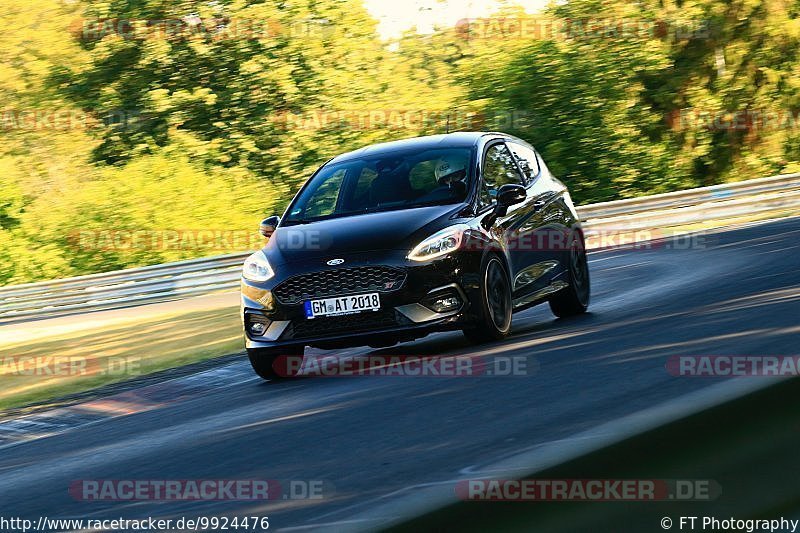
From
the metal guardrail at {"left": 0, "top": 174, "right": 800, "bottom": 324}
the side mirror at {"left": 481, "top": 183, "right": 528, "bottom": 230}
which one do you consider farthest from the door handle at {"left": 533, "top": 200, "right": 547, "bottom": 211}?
the metal guardrail at {"left": 0, "top": 174, "right": 800, "bottom": 324}

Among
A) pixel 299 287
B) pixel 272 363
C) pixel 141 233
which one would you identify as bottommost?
pixel 141 233

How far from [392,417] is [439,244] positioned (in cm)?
268

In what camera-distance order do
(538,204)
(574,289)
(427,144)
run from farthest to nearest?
1. (574,289)
2. (538,204)
3. (427,144)

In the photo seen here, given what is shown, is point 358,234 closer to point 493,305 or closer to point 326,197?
point 493,305

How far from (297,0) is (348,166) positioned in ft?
105

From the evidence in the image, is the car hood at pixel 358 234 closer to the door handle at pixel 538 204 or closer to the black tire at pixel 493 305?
the black tire at pixel 493 305

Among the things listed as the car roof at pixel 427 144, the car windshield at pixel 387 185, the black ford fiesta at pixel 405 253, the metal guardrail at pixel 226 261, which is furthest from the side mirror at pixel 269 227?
the metal guardrail at pixel 226 261

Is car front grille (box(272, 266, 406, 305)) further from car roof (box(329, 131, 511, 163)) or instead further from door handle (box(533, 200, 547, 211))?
door handle (box(533, 200, 547, 211))

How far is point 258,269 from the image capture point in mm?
10273

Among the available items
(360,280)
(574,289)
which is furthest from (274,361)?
(574,289)

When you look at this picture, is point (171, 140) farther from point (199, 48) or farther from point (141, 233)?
point (141, 233)

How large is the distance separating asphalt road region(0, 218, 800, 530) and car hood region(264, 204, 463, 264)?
970 millimetres

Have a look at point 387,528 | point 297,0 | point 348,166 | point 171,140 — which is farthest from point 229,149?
point 387,528

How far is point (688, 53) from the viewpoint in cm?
4031
